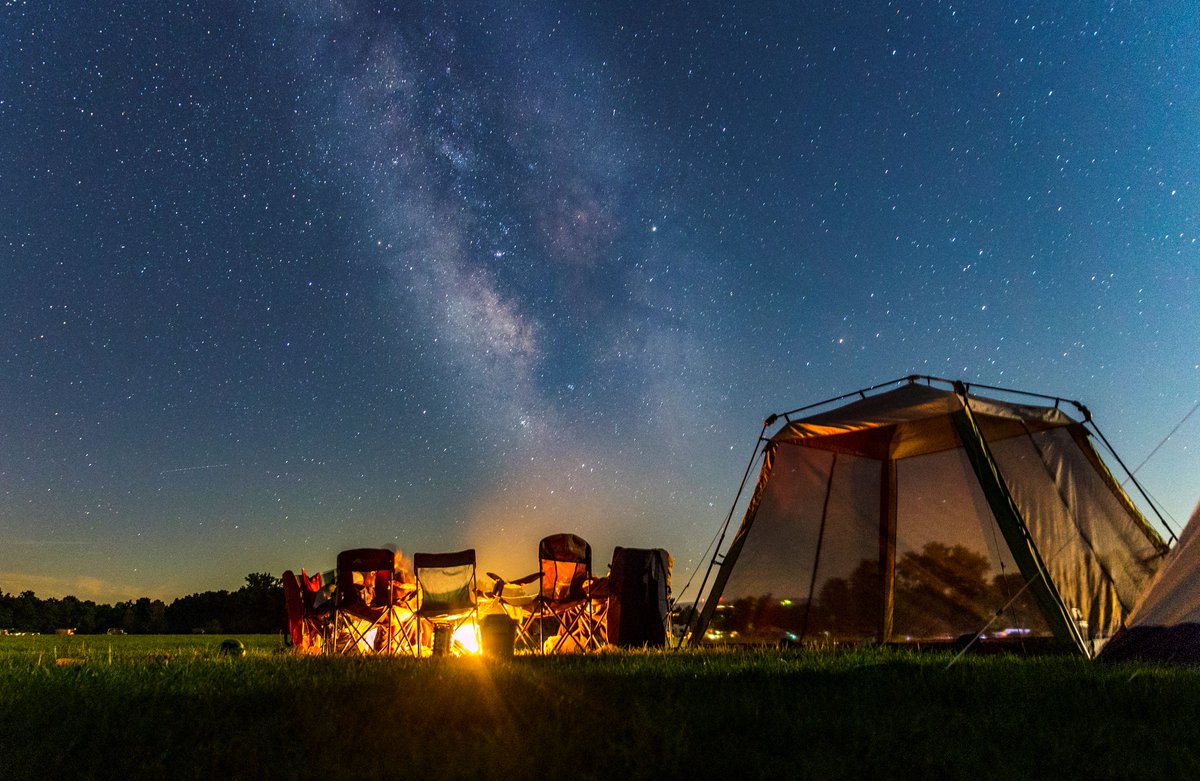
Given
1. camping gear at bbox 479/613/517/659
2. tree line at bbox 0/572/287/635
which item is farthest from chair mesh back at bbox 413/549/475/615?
tree line at bbox 0/572/287/635

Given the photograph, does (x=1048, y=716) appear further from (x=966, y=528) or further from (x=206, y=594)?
(x=206, y=594)

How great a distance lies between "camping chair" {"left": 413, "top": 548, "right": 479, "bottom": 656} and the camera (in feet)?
24.0

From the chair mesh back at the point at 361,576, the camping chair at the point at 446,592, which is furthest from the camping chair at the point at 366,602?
the camping chair at the point at 446,592

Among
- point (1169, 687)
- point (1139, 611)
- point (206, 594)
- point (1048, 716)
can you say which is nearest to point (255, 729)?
point (1048, 716)

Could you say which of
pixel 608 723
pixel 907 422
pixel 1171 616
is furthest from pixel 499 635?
pixel 1171 616

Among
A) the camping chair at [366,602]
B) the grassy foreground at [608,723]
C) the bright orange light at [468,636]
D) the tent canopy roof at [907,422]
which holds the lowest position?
the grassy foreground at [608,723]

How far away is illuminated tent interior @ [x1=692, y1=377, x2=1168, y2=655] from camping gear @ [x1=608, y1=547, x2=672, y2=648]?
1.53 feet

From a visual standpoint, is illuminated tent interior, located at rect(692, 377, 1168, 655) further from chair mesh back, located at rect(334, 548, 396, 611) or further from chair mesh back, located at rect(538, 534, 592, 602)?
chair mesh back, located at rect(334, 548, 396, 611)

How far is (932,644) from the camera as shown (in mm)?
6930

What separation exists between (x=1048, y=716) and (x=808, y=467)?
447 centimetres

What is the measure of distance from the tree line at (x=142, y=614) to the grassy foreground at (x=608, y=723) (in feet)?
71.0

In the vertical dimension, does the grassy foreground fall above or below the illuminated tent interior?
below

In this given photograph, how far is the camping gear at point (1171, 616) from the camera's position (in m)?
5.12

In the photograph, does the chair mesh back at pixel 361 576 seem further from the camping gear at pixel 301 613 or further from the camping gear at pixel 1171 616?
the camping gear at pixel 1171 616
